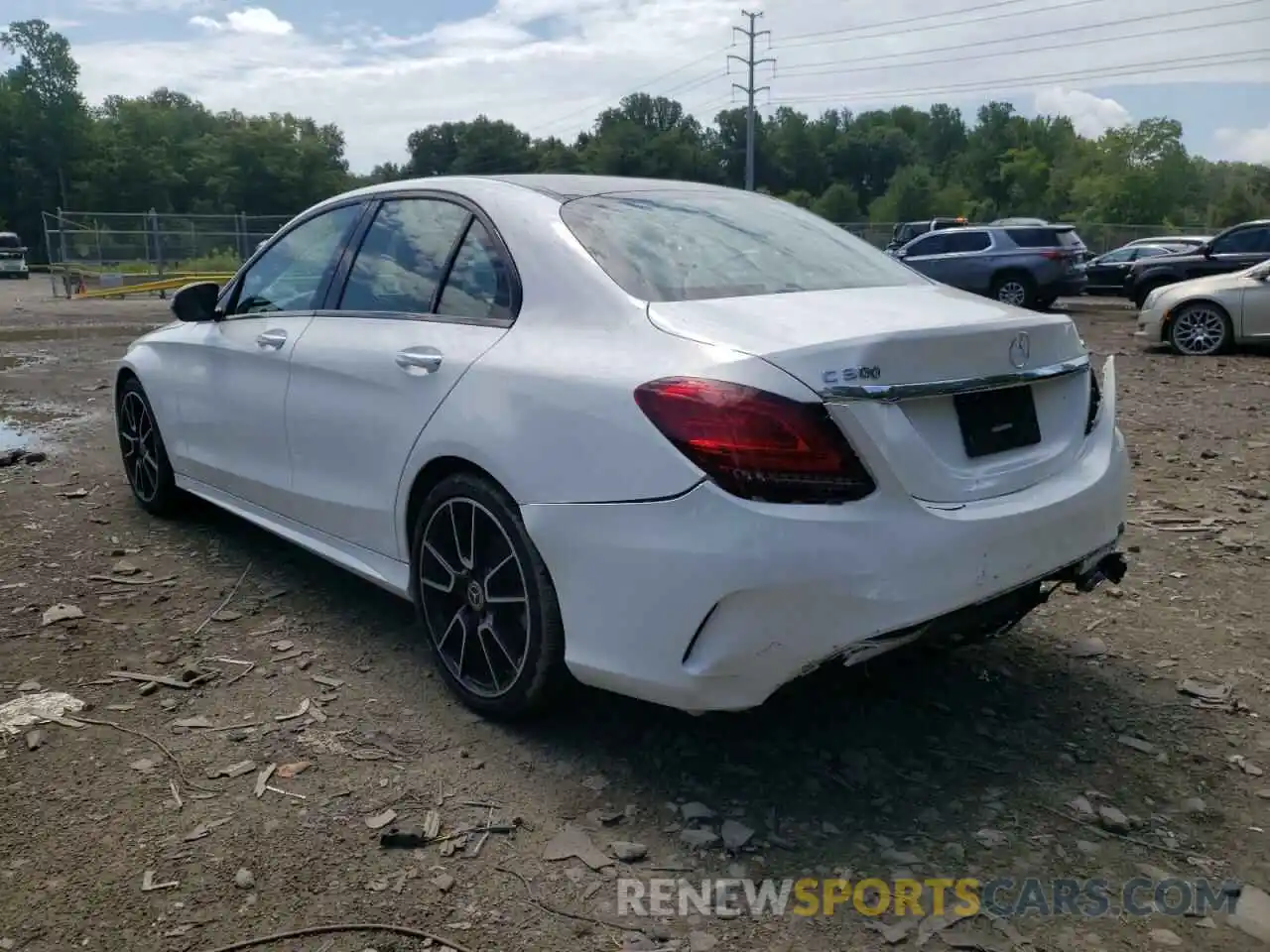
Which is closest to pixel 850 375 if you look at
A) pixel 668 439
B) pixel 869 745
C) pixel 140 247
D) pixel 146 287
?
pixel 668 439

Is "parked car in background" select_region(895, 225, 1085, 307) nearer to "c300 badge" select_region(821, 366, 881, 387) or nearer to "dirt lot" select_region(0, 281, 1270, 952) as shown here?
"dirt lot" select_region(0, 281, 1270, 952)

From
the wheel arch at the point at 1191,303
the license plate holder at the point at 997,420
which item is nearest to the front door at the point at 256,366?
the license plate holder at the point at 997,420

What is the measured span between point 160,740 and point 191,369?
211 cm

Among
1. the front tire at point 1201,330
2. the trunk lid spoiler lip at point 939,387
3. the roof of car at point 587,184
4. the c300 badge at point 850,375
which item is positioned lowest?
the front tire at point 1201,330

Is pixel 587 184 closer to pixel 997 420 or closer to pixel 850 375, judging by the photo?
pixel 850 375

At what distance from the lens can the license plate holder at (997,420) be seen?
2773 millimetres

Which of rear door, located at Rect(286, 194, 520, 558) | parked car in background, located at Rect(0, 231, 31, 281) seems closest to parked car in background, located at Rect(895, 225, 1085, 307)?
rear door, located at Rect(286, 194, 520, 558)

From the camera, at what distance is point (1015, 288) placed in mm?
19797

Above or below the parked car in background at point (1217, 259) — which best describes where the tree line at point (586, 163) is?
above

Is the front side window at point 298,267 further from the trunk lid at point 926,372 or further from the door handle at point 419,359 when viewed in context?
the trunk lid at point 926,372

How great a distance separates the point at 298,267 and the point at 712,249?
6.23 ft

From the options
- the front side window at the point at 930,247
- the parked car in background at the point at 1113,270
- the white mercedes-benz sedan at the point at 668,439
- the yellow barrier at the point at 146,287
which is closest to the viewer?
the white mercedes-benz sedan at the point at 668,439

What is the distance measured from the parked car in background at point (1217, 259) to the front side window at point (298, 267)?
1455 centimetres

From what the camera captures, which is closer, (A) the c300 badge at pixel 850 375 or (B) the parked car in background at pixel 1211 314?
(A) the c300 badge at pixel 850 375
